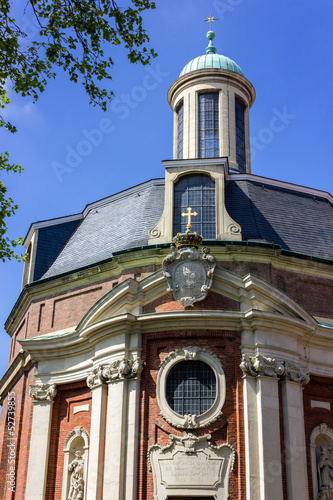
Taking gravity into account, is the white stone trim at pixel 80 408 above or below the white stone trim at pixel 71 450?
above

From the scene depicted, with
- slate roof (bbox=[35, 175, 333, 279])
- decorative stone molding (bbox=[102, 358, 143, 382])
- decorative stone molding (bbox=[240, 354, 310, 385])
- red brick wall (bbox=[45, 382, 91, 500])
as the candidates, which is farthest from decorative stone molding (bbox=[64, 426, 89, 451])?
slate roof (bbox=[35, 175, 333, 279])

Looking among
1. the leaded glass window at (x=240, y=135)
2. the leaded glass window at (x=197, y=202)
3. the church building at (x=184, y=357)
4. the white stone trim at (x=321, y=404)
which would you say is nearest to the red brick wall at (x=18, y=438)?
the church building at (x=184, y=357)

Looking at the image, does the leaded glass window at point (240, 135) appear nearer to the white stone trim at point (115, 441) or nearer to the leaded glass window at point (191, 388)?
the leaded glass window at point (191, 388)

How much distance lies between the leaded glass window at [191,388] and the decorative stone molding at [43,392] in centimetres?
439

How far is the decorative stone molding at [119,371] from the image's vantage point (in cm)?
1967

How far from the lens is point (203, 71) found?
31.9 metres

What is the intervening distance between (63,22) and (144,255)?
1027 cm

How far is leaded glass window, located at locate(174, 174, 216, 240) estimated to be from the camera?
2281 cm

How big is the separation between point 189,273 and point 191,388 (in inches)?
134

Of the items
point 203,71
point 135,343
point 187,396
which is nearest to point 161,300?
point 135,343

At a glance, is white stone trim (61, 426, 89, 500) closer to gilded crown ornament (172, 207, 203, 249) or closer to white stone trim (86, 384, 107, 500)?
white stone trim (86, 384, 107, 500)

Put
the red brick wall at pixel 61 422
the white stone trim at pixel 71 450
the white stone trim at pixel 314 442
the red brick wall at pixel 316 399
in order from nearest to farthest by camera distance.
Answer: the white stone trim at pixel 314 442, the red brick wall at pixel 316 399, the white stone trim at pixel 71 450, the red brick wall at pixel 61 422

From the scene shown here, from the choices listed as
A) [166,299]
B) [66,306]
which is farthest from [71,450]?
[166,299]

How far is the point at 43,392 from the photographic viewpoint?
22.0 meters
